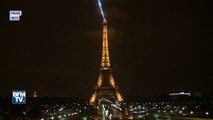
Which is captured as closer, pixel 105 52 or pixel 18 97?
pixel 18 97

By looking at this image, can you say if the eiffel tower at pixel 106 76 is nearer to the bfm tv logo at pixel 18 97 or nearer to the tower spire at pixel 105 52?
the tower spire at pixel 105 52

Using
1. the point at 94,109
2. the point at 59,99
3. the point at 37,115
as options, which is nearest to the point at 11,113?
the point at 37,115

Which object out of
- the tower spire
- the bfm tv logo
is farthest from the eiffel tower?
the bfm tv logo

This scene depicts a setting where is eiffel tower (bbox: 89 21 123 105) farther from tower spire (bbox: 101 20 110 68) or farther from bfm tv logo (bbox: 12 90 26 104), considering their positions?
bfm tv logo (bbox: 12 90 26 104)

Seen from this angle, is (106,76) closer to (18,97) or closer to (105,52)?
(105,52)

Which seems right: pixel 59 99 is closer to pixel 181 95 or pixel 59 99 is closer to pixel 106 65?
pixel 181 95

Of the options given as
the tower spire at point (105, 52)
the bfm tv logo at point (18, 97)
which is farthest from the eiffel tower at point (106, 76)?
the bfm tv logo at point (18, 97)

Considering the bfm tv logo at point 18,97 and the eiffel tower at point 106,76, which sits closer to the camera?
the bfm tv logo at point 18,97

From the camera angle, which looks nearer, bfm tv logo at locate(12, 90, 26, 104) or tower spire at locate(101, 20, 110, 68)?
bfm tv logo at locate(12, 90, 26, 104)

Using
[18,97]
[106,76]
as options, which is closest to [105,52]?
[106,76]

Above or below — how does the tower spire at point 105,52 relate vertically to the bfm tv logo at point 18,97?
above

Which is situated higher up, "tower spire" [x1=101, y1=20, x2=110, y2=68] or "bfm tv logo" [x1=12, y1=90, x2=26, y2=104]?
"tower spire" [x1=101, y1=20, x2=110, y2=68]
